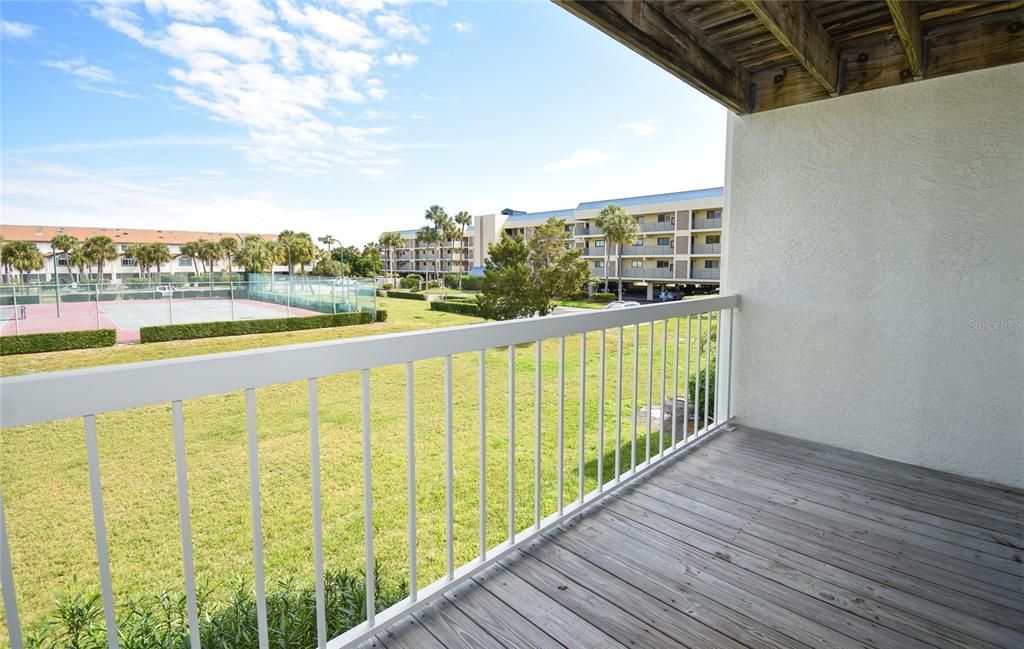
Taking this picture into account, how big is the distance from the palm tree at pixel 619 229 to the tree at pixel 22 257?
9.09 m

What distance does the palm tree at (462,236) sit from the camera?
1380 cm

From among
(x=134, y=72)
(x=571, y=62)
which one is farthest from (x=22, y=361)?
(x=571, y=62)

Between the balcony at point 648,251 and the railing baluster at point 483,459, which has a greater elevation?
the balcony at point 648,251

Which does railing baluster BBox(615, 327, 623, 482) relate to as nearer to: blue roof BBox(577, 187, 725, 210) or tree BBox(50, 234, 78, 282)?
blue roof BBox(577, 187, 725, 210)

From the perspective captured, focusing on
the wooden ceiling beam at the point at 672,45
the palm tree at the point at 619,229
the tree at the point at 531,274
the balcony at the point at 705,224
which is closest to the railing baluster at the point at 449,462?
the wooden ceiling beam at the point at 672,45

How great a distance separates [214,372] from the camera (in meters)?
0.85

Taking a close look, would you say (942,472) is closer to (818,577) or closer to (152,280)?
(818,577)

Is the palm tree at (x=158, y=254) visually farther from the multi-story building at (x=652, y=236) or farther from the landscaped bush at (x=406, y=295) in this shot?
the multi-story building at (x=652, y=236)

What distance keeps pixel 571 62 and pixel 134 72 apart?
11380 millimetres

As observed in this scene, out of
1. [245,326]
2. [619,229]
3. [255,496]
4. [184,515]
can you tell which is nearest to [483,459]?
[255,496]

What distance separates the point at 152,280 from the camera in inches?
426

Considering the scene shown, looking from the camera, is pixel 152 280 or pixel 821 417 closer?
pixel 821 417

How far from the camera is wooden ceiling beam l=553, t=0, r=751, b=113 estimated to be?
156 centimetres

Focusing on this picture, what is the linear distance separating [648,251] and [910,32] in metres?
8.42
